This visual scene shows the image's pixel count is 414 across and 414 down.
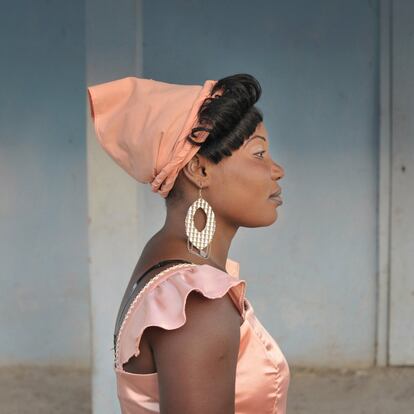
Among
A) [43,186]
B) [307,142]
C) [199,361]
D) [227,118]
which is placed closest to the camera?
[199,361]

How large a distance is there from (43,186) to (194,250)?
3300 mm

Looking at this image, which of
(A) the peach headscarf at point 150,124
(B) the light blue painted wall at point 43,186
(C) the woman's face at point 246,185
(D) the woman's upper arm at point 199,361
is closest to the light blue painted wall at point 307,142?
(B) the light blue painted wall at point 43,186

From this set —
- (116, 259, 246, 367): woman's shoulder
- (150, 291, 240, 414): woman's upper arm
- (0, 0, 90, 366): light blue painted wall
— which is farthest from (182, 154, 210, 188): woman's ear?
(0, 0, 90, 366): light blue painted wall

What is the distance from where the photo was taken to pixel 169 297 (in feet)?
5.02

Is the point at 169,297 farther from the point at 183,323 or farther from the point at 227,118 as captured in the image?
the point at 227,118

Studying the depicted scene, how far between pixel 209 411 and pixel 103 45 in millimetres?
2423

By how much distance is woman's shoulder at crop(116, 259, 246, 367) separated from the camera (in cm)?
148

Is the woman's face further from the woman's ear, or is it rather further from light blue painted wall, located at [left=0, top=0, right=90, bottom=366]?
light blue painted wall, located at [left=0, top=0, right=90, bottom=366]

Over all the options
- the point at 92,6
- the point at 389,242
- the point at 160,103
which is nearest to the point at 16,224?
the point at 92,6

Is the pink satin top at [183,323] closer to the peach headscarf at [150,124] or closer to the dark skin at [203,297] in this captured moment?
the dark skin at [203,297]

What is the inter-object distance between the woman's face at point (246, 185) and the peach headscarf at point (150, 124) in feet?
0.28

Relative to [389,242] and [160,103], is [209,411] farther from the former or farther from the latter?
[389,242]

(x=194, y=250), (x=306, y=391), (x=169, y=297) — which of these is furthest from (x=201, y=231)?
(x=306, y=391)

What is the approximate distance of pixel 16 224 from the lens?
193 inches
